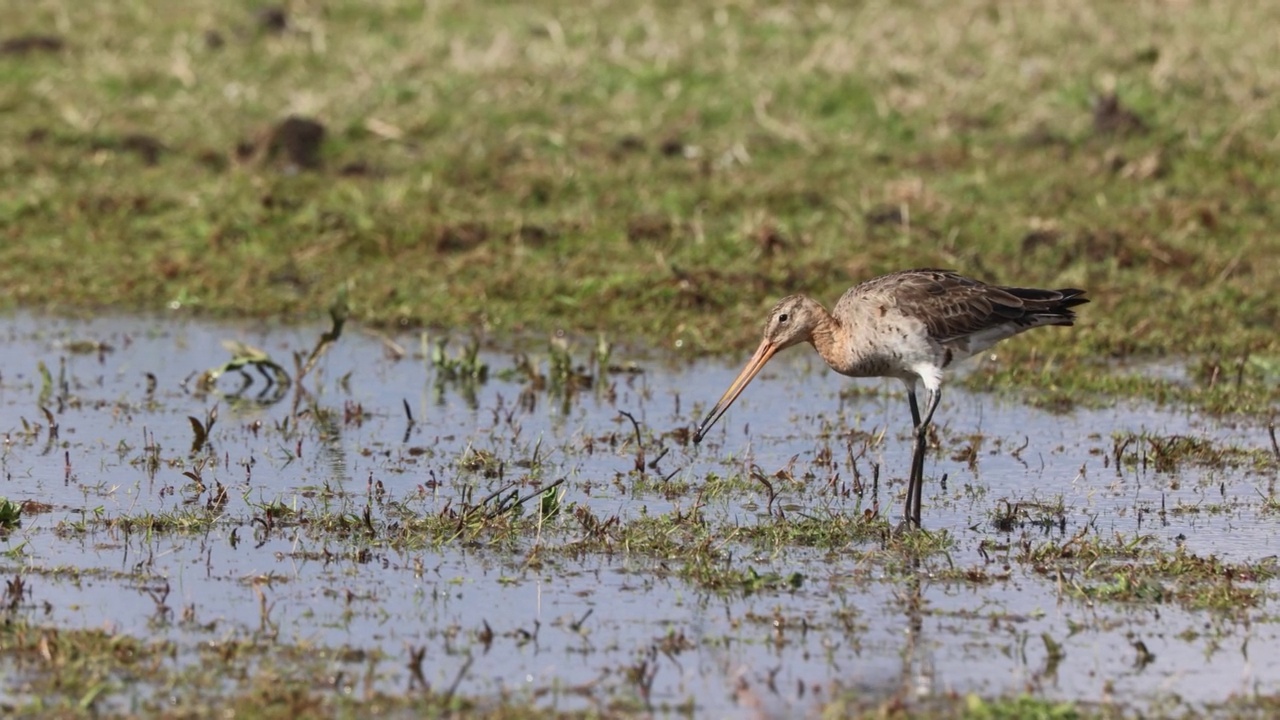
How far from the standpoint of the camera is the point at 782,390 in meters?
10.7

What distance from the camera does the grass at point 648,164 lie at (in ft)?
40.0

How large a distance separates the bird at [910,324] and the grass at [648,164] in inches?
70.1

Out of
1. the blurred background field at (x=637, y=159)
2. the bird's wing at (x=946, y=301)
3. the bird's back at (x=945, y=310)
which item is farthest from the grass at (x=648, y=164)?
the bird's wing at (x=946, y=301)

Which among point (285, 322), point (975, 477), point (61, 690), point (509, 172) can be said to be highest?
point (509, 172)

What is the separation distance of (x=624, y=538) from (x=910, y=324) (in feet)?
6.09

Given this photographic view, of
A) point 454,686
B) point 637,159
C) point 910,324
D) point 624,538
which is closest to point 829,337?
point 910,324

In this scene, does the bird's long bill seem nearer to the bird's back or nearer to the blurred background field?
the bird's back

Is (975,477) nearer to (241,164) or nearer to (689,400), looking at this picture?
(689,400)

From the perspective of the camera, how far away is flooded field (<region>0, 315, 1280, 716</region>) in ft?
19.9

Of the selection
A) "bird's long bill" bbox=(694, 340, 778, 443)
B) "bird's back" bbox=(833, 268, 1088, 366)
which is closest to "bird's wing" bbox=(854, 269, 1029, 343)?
"bird's back" bbox=(833, 268, 1088, 366)

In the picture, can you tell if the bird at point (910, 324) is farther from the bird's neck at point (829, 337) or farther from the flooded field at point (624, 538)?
the flooded field at point (624, 538)

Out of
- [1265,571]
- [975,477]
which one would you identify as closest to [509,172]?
[975,477]

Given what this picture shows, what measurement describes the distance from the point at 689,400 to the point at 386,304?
2.60 metres

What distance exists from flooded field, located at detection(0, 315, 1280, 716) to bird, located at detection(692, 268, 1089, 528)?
415 mm
